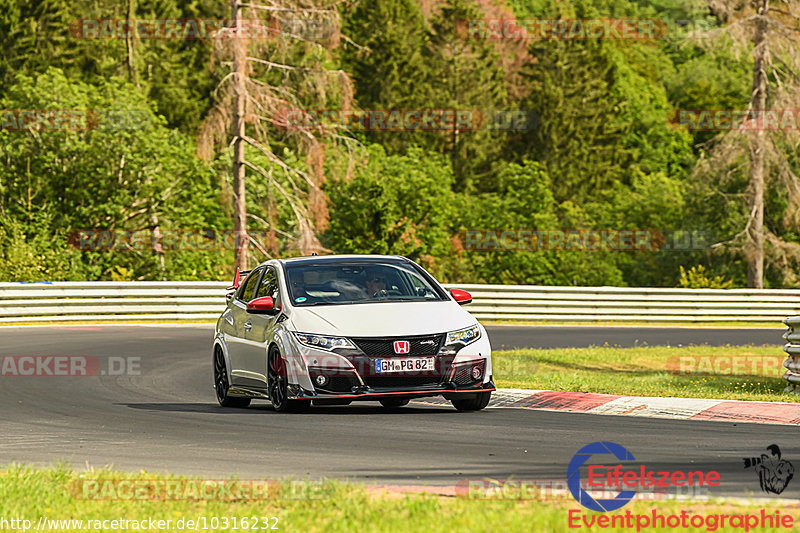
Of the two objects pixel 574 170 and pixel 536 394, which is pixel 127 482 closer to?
pixel 536 394

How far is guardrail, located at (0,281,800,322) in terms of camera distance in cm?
2917

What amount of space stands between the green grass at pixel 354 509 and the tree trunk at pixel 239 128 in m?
27.5

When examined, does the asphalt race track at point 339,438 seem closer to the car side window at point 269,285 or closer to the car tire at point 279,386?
the car tire at point 279,386

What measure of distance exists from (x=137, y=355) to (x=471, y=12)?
192 ft

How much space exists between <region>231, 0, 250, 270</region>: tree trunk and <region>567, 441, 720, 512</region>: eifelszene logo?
26.8 meters

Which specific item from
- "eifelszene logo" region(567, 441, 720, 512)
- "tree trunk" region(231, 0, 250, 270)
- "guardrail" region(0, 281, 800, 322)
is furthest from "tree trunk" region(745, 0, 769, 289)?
"eifelszene logo" region(567, 441, 720, 512)

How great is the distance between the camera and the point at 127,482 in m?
8.03

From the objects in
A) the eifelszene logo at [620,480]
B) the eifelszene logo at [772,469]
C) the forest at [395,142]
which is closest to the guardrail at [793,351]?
the eifelszene logo at [772,469]

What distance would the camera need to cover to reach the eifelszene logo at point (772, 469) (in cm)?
780

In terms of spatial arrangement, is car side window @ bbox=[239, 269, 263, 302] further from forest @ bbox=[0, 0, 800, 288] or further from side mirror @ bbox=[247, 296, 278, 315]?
forest @ bbox=[0, 0, 800, 288]

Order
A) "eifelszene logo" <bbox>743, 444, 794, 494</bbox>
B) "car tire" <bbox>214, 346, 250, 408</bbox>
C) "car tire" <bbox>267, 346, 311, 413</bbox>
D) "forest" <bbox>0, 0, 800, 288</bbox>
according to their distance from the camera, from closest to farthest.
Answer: "eifelszene logo" <bbox>743, 444, 794, 494</bbox>, "car tire" <bbox>267, 346, 311, 413</bbox>, "car tire" <bbox>214, 346, 250, 408</bbox>, "forest" <bbox>0, 0, 800, 288</bbox>

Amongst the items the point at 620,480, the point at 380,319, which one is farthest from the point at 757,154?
the point at 620,480

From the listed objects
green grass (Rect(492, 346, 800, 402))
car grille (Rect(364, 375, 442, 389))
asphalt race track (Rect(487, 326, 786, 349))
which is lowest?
asphalt race track (Rect(487, 326, 786, 349))

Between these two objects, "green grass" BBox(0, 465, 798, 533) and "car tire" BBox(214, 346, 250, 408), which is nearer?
"green grass" BBox(0, 465, 798, 533)
